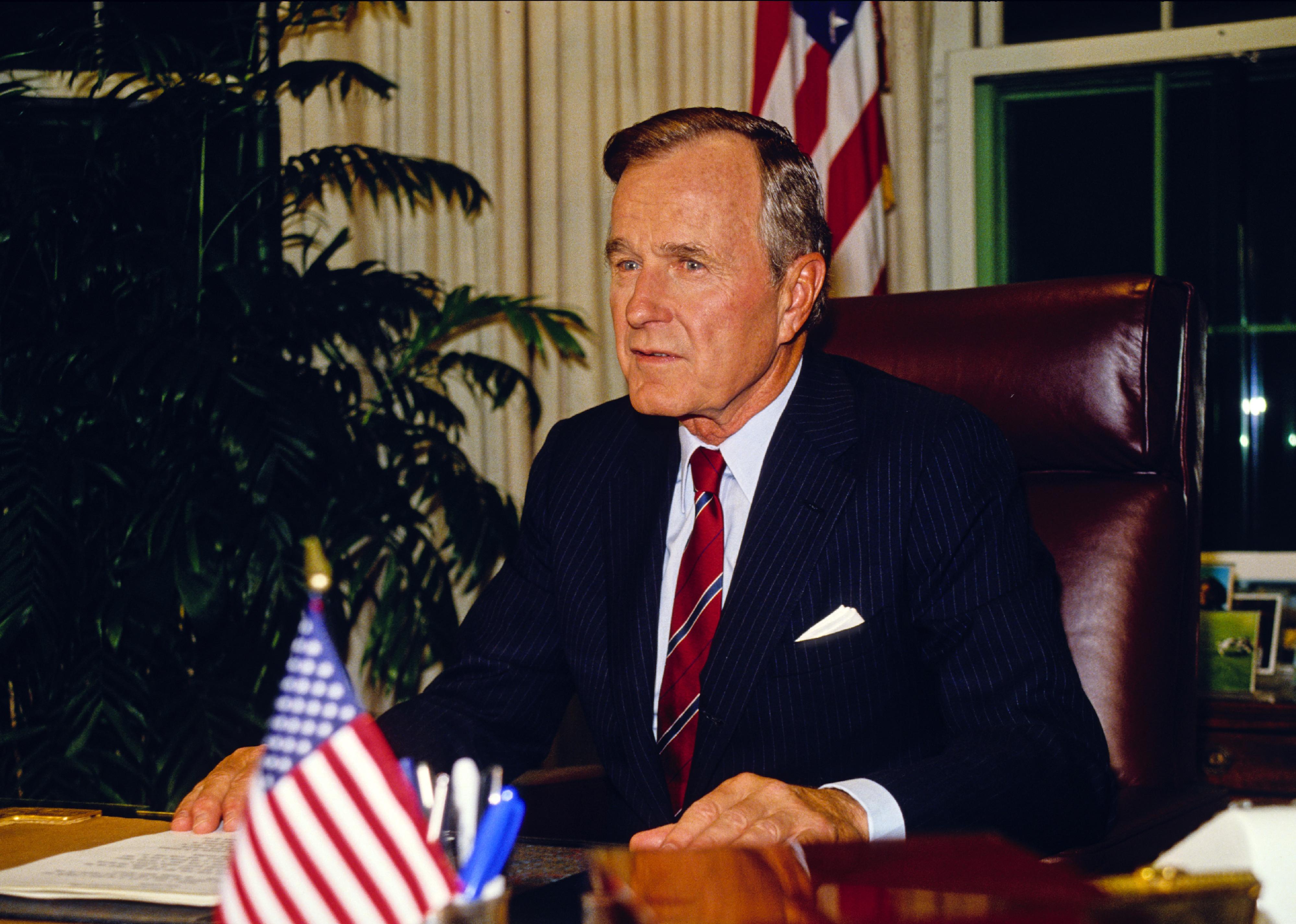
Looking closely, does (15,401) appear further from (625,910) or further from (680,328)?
(625,910)

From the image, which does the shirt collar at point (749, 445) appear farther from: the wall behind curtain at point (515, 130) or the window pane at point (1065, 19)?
the window pane at point (1065, 19)

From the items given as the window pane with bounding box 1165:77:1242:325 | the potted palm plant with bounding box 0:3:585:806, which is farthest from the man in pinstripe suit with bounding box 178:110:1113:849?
the window pane with bounding box 1165:77:1242:325

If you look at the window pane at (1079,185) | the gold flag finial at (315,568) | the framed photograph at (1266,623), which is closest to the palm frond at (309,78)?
the window pane at (1079,185)

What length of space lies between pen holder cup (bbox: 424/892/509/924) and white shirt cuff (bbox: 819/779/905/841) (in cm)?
49

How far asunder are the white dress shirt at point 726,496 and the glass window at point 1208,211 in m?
1.76

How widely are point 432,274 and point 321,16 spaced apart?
809mm

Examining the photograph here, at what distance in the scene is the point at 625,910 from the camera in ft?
1.68

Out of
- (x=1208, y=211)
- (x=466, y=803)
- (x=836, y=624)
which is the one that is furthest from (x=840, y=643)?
(x=1208, y=211)

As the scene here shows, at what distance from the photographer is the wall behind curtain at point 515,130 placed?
308 cm

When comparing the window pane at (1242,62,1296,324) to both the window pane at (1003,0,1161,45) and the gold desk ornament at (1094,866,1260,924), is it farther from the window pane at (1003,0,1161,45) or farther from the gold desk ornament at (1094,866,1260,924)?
the gold desk ornament at (1094,866,1260,924)

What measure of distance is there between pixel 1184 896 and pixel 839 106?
2576 millimetres

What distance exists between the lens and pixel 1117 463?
1.48 m

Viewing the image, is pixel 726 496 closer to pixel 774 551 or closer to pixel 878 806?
pixel 774 551

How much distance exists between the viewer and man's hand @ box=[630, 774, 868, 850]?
33.4 inches
